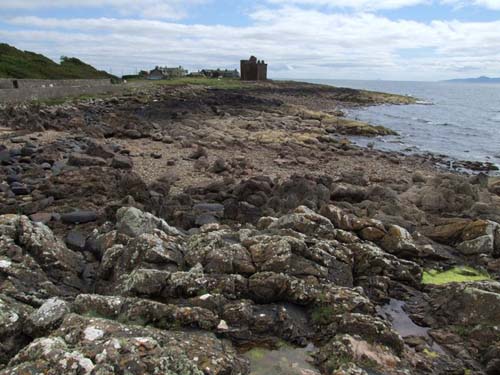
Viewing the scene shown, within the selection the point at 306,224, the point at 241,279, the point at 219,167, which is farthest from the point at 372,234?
the point at 219,167

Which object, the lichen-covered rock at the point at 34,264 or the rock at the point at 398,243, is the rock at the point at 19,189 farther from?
the rock at the point at 398,243

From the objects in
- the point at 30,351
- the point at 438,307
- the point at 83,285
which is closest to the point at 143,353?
the point at 30,351

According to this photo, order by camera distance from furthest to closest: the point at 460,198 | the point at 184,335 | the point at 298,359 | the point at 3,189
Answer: the point at 460,198 < the point at 3,189 < the point at 298,359 < the point at 184,335

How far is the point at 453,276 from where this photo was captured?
9.12 m

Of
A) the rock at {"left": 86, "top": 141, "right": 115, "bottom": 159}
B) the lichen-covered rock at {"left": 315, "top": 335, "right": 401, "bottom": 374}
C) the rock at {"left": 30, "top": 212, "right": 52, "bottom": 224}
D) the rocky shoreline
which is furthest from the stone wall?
the lichen-covered rock at {"left": 315, "top": 335, "right": 401, "bottom": 374}

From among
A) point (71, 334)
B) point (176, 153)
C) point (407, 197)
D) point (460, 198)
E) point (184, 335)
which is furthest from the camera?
point (176, 153)

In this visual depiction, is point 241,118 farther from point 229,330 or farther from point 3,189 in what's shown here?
point 229,330

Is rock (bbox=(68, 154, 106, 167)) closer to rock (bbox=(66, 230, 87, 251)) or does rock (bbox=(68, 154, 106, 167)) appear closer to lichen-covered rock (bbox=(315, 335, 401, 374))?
rock (bbox=(66, 230, 87, 251))

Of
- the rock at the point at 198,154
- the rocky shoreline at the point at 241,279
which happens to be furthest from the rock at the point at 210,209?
the rock at the point at 198,154

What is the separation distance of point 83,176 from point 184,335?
1033 centimetres

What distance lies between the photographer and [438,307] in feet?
24.7

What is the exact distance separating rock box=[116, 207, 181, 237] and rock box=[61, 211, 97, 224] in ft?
6.69

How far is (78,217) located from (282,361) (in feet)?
24.0

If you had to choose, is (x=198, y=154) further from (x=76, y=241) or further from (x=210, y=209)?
(x=76, y=241)
